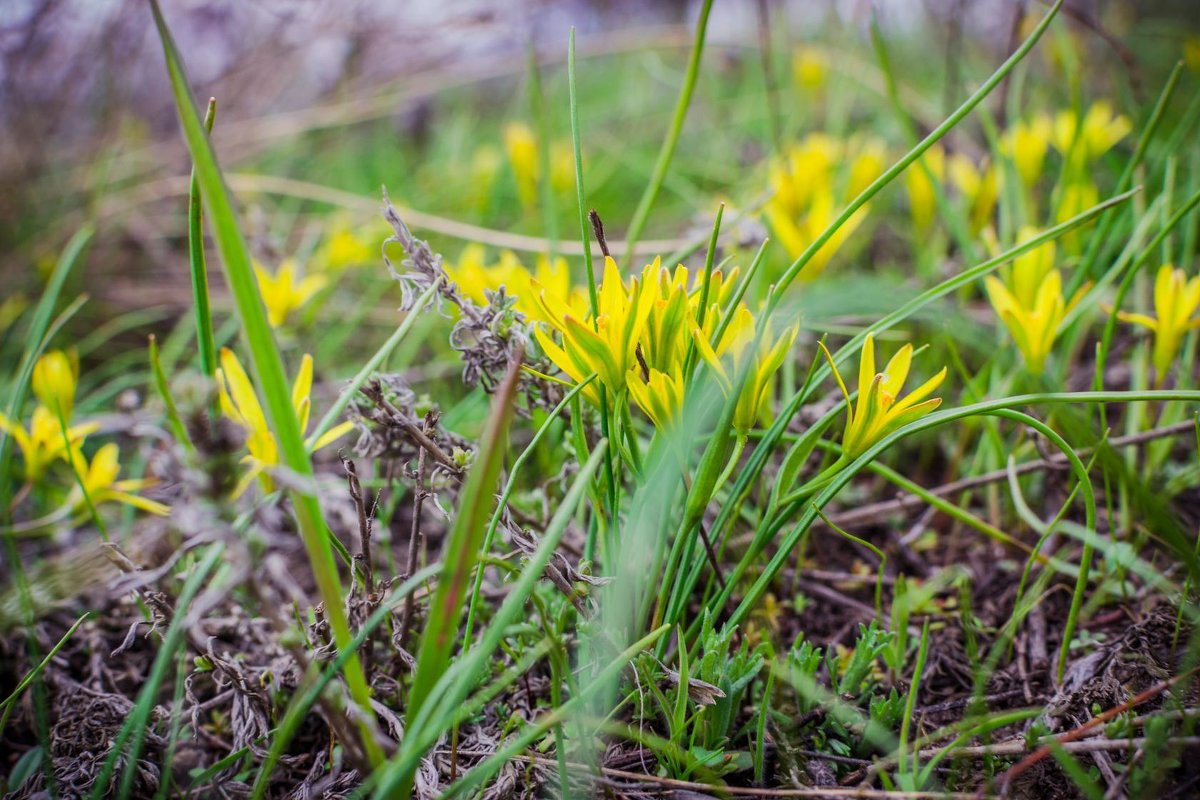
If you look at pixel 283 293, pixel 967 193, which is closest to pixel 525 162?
pixel 283 293

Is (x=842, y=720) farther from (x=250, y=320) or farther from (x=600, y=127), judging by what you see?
(x=600, y=127)

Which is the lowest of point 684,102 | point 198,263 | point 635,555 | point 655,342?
point 635,555

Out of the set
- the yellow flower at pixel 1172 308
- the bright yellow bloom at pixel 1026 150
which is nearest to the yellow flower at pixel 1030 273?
the yellow flower at pixel 1172 308

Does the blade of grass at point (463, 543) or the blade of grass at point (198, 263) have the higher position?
the blade of grass at point (198, 263)

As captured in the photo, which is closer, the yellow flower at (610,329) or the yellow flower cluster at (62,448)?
the yellow flower at (610,329)

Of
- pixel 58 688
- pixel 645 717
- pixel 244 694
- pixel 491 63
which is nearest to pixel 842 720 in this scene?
pixel 645 717

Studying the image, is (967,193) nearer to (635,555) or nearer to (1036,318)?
(1036,318)

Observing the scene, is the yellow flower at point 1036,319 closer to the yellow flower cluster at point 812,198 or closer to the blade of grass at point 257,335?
the yellow flower cluster at point 812,198

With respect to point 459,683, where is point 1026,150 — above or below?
above
